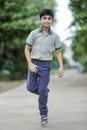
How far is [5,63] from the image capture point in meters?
32.6

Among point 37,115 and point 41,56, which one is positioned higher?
point 41,56

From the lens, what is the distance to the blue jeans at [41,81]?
8305mm

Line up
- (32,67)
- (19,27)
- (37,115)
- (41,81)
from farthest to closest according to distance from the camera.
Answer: (19,27)
(37,115)
(41,81)
(32,67)

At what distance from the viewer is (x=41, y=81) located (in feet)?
27.3

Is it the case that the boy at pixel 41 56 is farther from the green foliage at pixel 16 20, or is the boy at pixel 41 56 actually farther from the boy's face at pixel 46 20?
the green foliage at pixel 16 20

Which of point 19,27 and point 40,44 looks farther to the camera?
point 19,27

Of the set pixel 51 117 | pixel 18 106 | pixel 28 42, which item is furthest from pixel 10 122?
pixel 18 106

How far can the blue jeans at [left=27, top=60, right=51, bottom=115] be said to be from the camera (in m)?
8.30

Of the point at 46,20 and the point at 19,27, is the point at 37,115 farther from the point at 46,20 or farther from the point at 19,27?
the point at 19,27

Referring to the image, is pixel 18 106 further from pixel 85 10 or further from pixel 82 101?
pixel 85 10

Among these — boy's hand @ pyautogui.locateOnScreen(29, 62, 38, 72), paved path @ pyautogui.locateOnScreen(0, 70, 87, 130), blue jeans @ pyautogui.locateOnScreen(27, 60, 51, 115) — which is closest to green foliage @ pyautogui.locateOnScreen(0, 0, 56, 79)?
paved path @ pyautogui.locateOnScreen(0, 70, 87, 130)

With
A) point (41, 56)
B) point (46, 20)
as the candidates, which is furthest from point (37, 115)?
point (46, 20)

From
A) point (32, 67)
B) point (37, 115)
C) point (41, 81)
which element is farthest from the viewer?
point (37, 115)

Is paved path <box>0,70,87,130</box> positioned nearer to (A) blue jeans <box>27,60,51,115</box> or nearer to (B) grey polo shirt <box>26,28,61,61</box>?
(A) blue jeans <box>27,60,51,115</box>
